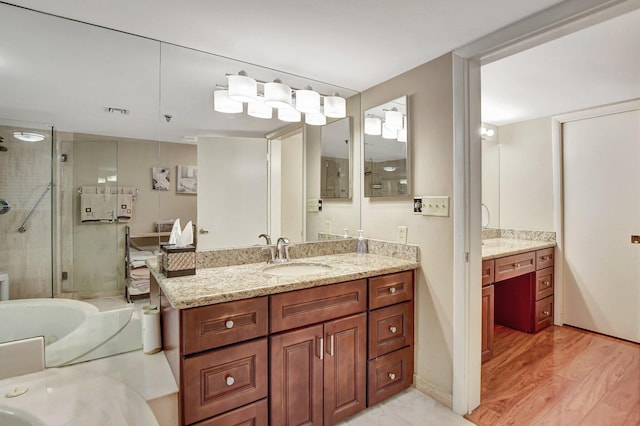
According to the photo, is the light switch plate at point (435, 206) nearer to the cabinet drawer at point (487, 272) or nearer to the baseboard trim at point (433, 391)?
the cabinet drawer at point (487, 272)

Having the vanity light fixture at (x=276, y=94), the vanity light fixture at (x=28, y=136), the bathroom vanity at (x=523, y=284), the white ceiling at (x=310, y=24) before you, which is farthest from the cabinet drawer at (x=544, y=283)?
the vanity light fixture at (x=28, y=136)

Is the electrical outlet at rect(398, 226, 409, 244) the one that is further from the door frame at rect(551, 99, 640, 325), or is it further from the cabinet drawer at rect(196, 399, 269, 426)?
the door frame at rect(551, 99, 640, 325)

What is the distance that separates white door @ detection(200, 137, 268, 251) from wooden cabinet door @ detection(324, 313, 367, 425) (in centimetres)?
77

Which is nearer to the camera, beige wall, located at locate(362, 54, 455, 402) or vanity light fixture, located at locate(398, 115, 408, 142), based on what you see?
beige wall, located at locate(362, 54, 455, 402)

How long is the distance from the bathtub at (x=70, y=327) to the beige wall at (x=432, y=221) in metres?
1.66

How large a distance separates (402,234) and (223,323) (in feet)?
4.24

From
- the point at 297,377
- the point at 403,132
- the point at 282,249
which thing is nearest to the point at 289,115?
the point at 403,132

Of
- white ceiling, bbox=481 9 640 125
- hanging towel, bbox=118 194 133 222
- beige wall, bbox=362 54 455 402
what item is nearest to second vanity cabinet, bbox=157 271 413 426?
beige wall, bbox=362 54 455 402

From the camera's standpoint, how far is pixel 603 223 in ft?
9.53

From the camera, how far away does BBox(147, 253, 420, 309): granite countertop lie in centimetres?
133

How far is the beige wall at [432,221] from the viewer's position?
73.7 inches

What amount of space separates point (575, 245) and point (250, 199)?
3.09 meters

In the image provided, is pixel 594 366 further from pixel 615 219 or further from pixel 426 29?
pixel 426 29

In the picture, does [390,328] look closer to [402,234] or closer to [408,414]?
[408,414]
